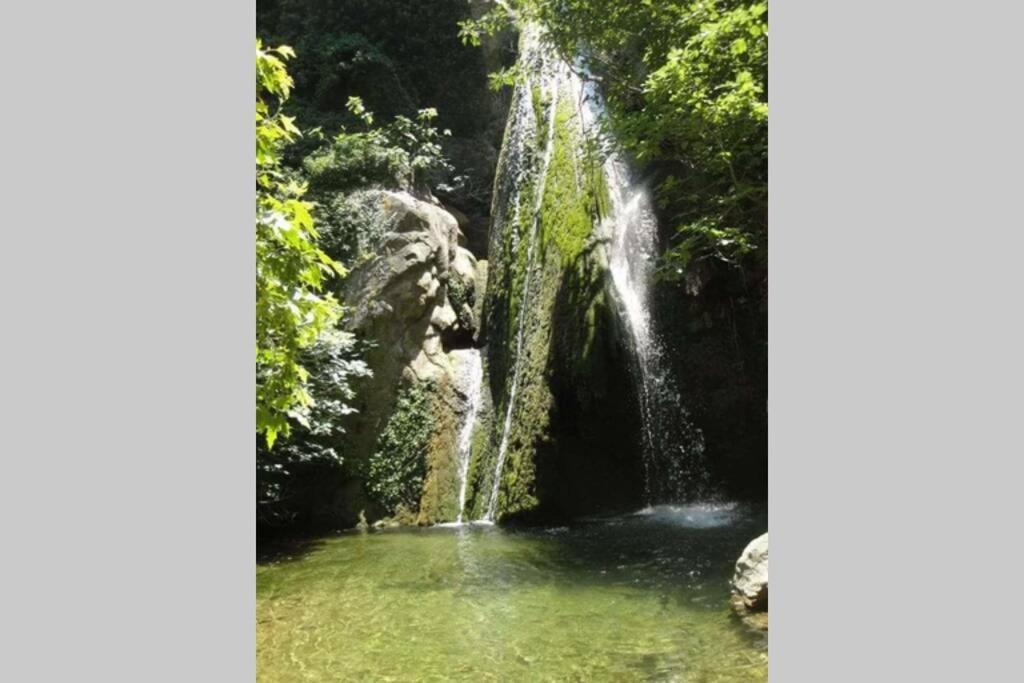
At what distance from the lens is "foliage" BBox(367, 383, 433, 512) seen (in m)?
7.53

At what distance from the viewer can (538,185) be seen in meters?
8.39

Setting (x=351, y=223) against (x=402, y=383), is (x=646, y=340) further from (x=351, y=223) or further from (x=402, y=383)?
(x=351, y=223)

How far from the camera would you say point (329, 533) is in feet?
23.0

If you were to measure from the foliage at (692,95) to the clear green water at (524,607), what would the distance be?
1986mm

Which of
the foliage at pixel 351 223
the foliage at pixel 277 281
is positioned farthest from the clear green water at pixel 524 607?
the foliage at pixel 351 223

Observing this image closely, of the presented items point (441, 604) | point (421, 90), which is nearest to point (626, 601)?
point (441, 604)

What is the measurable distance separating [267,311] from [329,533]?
4178 millimetres

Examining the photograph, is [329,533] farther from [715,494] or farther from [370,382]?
[715,494]

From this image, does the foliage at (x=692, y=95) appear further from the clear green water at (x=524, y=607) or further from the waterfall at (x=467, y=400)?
the waterfall at (x=467, y=400)

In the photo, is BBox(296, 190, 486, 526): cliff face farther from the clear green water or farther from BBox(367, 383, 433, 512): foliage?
the clear green water

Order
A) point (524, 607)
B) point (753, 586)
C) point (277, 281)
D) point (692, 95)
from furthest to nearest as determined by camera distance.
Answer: point (524, 607), point (692, 95), point (753, 586), point (277, 281)

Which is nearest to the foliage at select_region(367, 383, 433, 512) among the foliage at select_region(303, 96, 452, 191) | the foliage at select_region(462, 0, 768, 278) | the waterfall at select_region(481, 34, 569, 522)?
the waterfall at select_region(481, 34, 569, 522)

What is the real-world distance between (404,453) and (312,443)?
1.19 m

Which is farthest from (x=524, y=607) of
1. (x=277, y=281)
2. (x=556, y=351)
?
(x=556, y=351)
